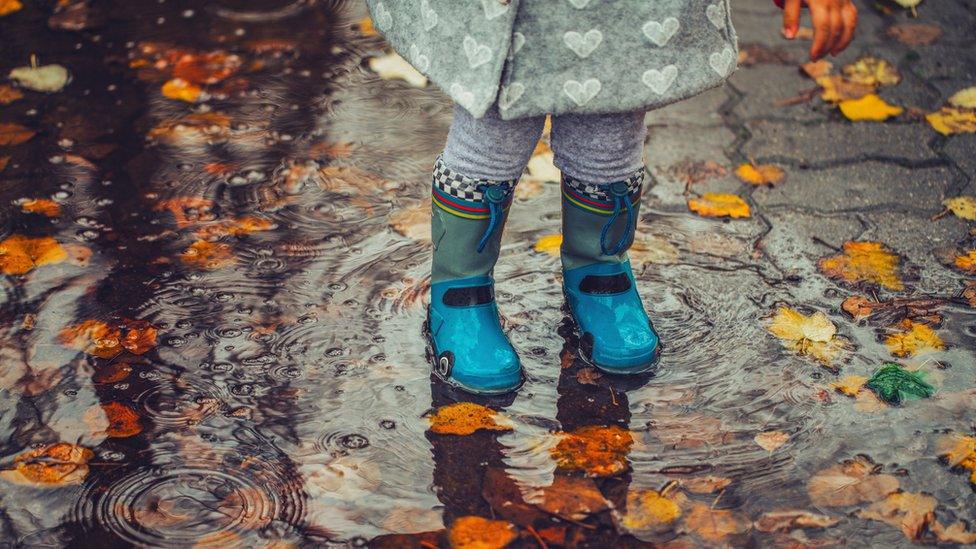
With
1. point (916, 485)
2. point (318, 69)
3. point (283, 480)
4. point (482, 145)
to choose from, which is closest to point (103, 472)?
point (283, 480)

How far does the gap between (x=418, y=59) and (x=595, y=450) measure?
0.78m

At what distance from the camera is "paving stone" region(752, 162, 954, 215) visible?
8.55 feet

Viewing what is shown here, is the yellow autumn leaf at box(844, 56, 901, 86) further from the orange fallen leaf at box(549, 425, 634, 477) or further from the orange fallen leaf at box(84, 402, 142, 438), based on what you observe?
the orange fallen leaf at box(84, 402, 142, 438)

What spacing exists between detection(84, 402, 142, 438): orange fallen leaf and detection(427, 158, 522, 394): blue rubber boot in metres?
0.59

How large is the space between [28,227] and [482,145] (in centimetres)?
126

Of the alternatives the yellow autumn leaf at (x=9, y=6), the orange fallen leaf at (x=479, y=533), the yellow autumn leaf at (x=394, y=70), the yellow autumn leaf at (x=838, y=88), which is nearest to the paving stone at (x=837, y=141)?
the yellow autumn leaf at (x=838, y=88)

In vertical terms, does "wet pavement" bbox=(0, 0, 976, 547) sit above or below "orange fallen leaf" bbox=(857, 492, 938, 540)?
below

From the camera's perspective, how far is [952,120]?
2965 mm

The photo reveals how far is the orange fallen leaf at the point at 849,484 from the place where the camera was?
1.76m

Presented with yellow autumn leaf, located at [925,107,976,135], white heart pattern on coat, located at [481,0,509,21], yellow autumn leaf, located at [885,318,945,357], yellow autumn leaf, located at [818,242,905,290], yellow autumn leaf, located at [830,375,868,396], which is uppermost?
white heart pattern on coat, located at [481,0,509,21]

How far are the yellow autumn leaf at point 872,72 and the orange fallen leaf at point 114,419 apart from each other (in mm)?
2378

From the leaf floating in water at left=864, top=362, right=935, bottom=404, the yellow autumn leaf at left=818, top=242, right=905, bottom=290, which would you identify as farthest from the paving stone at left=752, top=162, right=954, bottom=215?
the leaf floating in water at left=864, top=362, right=935, bottom=404

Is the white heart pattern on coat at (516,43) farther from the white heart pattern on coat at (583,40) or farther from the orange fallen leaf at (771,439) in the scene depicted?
the orange fallen leaf at (771,439)

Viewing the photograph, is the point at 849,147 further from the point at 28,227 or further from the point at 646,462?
the point at 28,227
